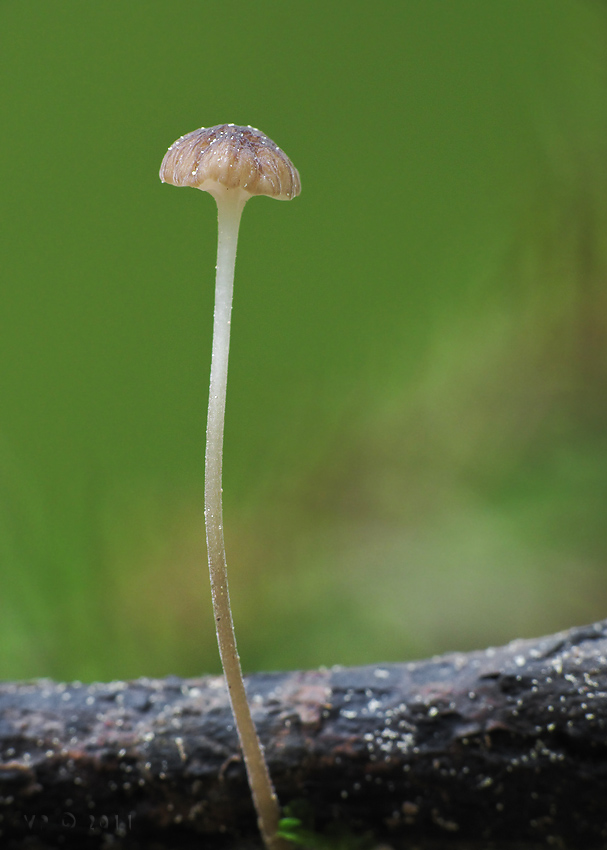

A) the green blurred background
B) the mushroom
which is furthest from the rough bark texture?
the green blurred background

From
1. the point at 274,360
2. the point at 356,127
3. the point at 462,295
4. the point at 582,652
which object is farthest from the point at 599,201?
the point at 582,652

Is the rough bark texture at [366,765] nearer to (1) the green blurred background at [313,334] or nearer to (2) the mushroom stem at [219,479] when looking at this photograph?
A: (2) the mushroom stem at [219,479]

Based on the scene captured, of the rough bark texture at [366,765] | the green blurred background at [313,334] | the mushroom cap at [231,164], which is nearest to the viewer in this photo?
the mushroom cap at [231,164]

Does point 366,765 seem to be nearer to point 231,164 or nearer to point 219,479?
point 219,479

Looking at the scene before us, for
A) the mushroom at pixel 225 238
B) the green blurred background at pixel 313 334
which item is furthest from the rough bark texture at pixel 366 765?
the green blurred background at pixel 313 334

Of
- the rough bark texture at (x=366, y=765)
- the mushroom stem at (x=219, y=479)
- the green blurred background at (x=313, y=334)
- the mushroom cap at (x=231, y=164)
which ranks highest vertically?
the green blurred background at (x=313, y=334)

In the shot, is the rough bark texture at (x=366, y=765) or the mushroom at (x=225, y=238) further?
the rough bark texture at (x=366, y=765)
